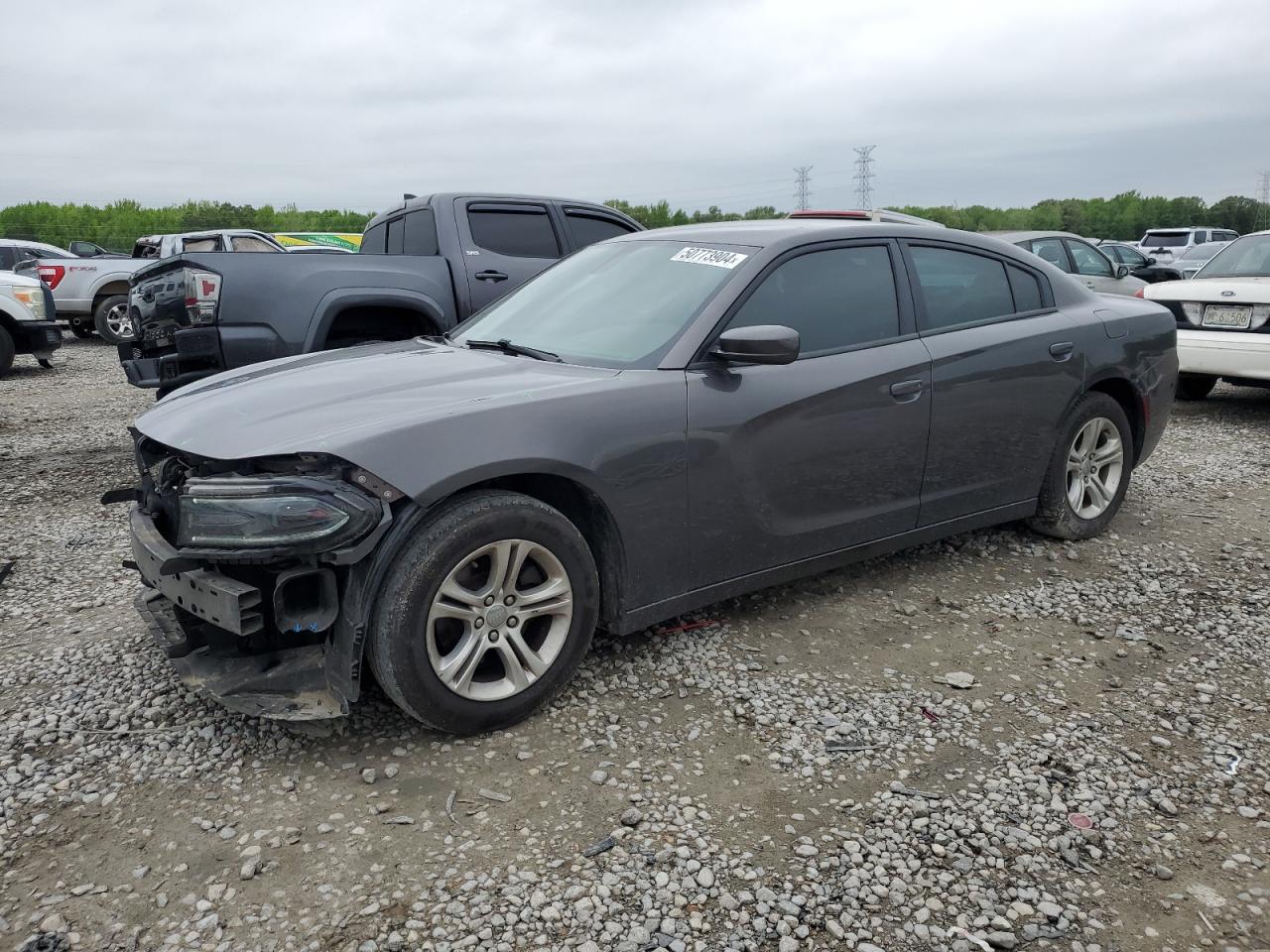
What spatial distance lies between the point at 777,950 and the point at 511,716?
120cm

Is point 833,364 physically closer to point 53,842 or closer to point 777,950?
point 777,950

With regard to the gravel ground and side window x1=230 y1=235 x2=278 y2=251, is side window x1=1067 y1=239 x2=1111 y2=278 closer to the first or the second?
the gravel ground

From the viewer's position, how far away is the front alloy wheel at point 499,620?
9.78 feet

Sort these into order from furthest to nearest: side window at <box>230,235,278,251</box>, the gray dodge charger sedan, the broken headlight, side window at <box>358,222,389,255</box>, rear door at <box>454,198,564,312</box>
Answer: side window at <box>230,235,278,251</box>
side window at <box>358,222,389,255</box>
rear door at <box>454,198,564,312</box>
the gray dodge charger sedan
the broken headlight

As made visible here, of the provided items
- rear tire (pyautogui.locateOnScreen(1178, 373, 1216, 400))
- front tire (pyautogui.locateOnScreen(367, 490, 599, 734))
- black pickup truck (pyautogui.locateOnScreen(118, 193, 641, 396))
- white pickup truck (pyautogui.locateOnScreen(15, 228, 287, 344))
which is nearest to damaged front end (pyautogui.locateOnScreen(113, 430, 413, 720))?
front tire (pyautogui.locateOnScreen(367, 490, 599, 734))

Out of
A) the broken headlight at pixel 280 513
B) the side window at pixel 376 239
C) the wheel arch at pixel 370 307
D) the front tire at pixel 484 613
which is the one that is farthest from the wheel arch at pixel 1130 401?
the side window at pixel 376 239

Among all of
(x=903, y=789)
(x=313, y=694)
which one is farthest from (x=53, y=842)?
(x=903, y=789)

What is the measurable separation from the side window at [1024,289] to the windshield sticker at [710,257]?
1.62 meters

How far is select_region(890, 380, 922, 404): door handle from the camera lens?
3934 millimetres

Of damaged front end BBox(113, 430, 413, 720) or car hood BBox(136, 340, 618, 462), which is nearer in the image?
damaged front end BBox(113, 430, 413, 720)

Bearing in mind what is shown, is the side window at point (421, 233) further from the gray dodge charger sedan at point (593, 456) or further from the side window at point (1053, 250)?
the side window at point (1053, 250)

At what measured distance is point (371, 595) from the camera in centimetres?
284

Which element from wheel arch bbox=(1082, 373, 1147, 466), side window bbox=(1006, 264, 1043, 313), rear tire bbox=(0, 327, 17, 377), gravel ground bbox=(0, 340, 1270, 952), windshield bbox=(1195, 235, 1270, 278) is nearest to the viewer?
gravel ground bbox=(0, 340, 1270, 952)

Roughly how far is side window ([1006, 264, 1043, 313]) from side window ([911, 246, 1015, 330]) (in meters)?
0.04
